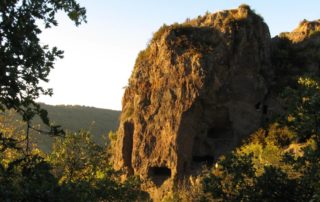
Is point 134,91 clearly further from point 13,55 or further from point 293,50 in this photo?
point 13,55

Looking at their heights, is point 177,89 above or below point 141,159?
above

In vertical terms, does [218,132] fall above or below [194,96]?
below

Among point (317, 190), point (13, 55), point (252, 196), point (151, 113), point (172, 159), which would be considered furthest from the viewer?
point (151, 113)

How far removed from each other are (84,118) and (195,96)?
88348 mm

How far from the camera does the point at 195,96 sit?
Result: 36.3 metres

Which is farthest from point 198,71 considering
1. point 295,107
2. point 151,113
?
point 295,107

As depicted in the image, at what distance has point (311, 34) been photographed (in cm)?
4309

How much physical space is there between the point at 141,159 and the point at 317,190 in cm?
3033

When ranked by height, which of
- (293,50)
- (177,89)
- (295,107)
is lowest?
(295,107)

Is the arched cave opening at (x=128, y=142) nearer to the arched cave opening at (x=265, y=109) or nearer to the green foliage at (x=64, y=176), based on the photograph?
the green foliage at (x=64, y=176)

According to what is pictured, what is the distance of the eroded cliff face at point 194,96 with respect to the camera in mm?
36438

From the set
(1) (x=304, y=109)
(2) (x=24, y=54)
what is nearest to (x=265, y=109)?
(1) (x=304, y=109)

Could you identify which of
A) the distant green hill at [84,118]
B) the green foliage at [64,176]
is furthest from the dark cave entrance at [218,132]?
the distant green hill at [84,118]

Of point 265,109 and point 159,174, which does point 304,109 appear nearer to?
point 159,174
